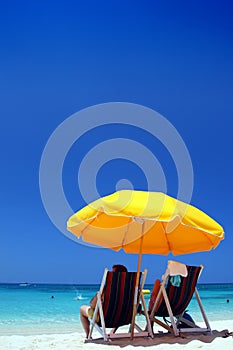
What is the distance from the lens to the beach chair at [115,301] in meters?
5.13

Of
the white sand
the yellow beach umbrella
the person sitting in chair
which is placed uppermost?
the yellow beach umbrella

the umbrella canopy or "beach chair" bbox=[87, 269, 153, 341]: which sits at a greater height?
the umbrella canopy

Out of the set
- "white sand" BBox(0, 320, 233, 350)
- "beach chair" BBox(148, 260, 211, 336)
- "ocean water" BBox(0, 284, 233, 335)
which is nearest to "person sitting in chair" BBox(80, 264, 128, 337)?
"white sand" BBox(0, 320, 233, 350)

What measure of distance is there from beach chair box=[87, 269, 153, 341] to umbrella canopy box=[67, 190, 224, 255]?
26.3 inches

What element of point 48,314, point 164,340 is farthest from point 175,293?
point 48,314

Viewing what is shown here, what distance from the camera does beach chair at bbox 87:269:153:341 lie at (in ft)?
16.8

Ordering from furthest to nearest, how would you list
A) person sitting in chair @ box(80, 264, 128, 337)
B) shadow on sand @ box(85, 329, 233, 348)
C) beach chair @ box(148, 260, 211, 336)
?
beach chair @ box(148, 260, 211, 336) → person sitting in chair @ box(80, 264, 128, 337) → shadow on sand @ box(85, 329, 233, 348)

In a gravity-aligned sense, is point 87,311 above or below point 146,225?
below

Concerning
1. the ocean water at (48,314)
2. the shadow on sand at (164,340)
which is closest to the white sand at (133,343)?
the shadow on sand at (164,340)

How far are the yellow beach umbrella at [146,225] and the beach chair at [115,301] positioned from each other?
657 mm

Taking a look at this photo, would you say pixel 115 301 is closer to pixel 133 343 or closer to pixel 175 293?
pixel 133 343

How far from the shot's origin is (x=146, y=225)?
20.7ft

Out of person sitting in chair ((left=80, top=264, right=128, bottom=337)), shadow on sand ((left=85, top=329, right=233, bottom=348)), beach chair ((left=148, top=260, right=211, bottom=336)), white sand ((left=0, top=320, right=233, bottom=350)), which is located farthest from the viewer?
beach chair ((left=148, top=260, right=211, bottom=336))

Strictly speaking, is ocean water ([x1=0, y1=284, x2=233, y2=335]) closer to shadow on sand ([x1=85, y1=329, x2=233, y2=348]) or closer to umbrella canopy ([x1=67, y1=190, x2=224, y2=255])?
umbrella canopy ([x1=67, y1=190, x2=224, y2=255])
